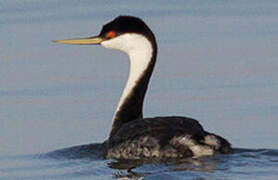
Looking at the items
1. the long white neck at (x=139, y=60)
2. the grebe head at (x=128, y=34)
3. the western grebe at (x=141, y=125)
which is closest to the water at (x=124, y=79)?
the western grebe at (x=141, y=125)

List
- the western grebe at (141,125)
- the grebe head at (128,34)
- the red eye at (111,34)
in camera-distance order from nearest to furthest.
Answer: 1. the western grebe at (141,125)
2. the grebe head at (128,34)
3. the red eye at (111,34)

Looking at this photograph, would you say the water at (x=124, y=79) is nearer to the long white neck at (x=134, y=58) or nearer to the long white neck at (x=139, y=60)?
the long white neck at (x=134, y=58)

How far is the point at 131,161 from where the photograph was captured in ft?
46.1

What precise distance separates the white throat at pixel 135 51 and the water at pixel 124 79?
990 mm

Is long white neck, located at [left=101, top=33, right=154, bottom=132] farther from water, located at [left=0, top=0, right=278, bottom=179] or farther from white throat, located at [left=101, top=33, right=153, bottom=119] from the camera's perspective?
water, located at [left=0, top=0, right=278, bottom=179]

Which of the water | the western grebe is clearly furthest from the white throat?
the water

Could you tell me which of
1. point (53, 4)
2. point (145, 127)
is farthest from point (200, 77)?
point (53, 4)

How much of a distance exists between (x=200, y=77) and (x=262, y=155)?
4.76 m

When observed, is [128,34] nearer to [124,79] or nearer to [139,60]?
[139,60]

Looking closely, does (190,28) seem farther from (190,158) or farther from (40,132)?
(190,158)

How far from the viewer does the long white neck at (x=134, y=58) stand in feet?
50.3

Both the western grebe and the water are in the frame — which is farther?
the water

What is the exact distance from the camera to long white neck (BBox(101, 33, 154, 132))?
15.3m

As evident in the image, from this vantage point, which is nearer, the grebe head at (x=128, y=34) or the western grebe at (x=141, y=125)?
the western grebe at (x=141, y=125)
